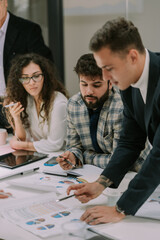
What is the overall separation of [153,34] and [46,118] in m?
1.24

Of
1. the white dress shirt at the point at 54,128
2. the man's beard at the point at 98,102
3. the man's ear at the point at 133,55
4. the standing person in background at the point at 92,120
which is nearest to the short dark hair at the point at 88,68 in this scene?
the standing person in background at the point at 92,120

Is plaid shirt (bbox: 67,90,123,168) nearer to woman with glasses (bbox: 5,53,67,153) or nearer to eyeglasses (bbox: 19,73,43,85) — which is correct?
woman with glasses (bbox: 5,53,67,153)

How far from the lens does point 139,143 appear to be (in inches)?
60.0

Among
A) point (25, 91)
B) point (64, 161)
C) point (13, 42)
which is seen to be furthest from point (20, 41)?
point (64, 161)

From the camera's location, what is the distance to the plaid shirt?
1.89 meters

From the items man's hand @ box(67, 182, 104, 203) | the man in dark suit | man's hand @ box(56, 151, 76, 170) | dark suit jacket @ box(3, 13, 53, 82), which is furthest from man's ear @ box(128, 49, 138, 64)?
dark suit jacket @ box(3, 13, 53, 82)

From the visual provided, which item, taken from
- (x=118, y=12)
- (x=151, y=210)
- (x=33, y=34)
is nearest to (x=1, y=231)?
(x=151, y=210)

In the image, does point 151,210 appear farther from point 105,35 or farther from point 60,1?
point 60,1

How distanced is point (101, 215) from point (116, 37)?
0.65 metres

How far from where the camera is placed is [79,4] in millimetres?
3338

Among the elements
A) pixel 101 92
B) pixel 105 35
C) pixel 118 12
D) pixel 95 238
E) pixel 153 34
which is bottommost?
pixel 95 238

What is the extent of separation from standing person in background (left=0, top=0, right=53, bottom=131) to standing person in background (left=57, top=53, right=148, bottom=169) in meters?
0.97

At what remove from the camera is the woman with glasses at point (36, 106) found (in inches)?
90.2

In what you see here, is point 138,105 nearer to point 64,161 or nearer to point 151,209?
point 151,209
